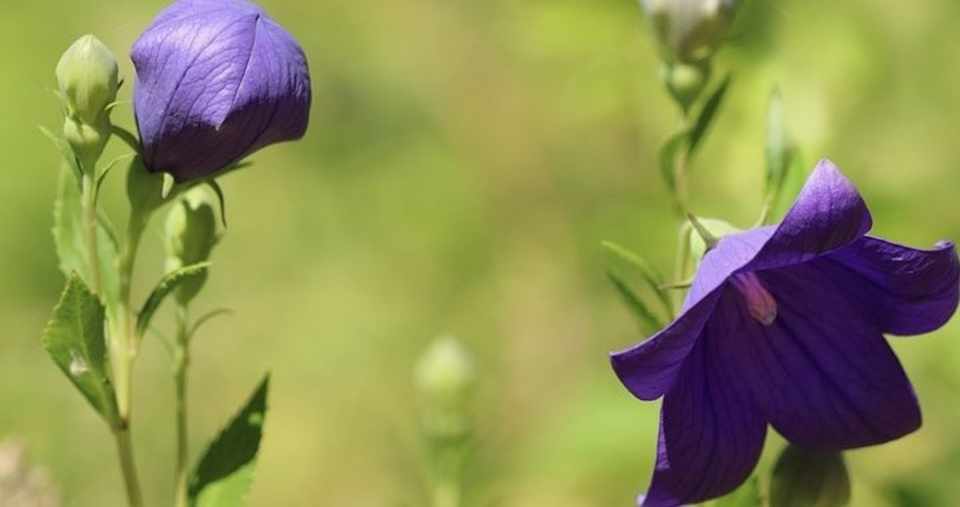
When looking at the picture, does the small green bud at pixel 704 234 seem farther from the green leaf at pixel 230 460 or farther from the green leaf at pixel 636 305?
the green leaf at pixel 230 460

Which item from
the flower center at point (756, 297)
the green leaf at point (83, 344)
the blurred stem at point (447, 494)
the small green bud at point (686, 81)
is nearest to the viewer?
the green leaf at point (83, 344)

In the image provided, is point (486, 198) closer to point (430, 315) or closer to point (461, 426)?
point (430, 315)

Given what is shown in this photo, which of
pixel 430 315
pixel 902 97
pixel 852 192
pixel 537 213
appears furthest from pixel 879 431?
pixel 537 213

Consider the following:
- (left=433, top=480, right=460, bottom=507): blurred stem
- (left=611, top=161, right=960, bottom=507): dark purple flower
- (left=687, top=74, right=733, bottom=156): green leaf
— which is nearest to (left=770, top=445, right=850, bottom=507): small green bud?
(left=611, top=161, right=960, bottom=507): dark purple flower

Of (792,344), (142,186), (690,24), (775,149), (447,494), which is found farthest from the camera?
(447,494)

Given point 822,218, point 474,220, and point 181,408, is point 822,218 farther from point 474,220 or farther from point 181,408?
point 474,220

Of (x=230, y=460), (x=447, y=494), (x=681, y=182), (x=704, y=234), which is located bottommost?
(x=447, y=494)

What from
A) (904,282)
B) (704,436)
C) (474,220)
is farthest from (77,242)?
(474,220)

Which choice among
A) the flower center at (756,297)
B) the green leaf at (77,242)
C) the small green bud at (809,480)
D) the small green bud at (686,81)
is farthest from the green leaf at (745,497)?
the green leaf at (77,242)
